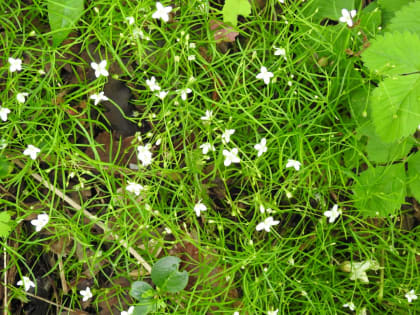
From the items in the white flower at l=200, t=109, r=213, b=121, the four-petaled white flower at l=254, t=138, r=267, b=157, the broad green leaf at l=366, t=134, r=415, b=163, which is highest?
the white flower at l=200, t=109, r=213, b=121

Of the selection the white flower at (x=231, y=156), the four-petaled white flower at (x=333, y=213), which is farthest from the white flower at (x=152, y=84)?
the four-petaled white flower at (x=333, y=213)

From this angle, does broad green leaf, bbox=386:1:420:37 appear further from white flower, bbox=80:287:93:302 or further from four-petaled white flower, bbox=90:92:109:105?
white flower, bbox=80:287:93:302

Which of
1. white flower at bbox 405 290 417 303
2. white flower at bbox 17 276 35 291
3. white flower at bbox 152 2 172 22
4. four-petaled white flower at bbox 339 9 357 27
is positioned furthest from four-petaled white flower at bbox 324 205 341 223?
white flower at bbox 17 276 35 291

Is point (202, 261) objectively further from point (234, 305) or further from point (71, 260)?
point (71, 260)

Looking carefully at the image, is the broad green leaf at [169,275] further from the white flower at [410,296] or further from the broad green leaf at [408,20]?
the broad green leaf at [408,20]

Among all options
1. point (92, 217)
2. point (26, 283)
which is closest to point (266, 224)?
point (92, 217)

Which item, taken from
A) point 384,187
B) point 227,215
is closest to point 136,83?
point 227,215
